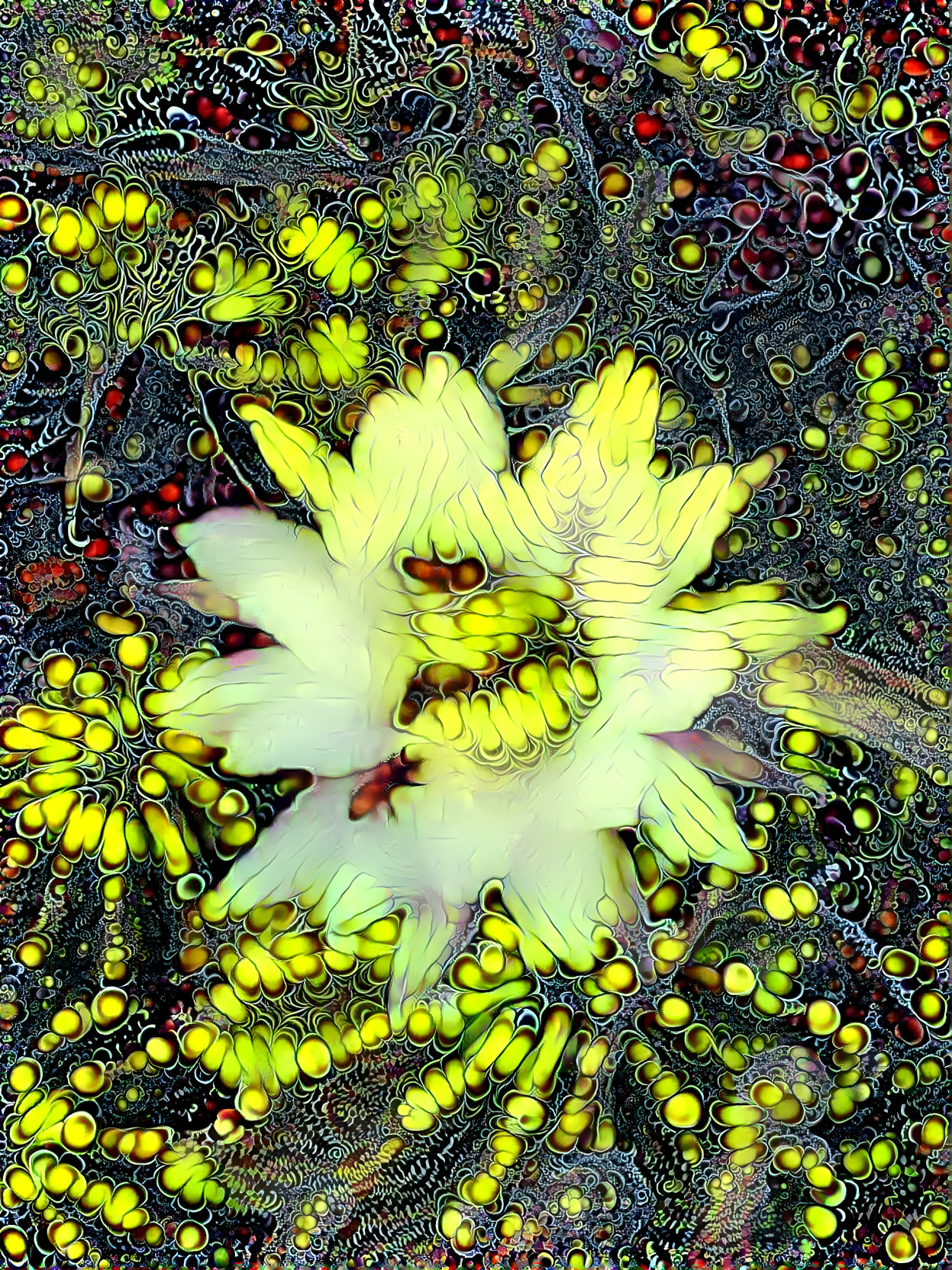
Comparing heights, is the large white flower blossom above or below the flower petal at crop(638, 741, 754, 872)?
above

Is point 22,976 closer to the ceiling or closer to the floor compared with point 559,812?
closer to the floor

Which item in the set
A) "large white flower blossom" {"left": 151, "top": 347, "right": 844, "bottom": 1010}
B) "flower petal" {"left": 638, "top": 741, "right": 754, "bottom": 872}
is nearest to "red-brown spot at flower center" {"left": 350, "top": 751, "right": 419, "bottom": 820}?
"large white flower blossom" {"left": 151, "top": 347, "right": 844, "bottom": 1010}

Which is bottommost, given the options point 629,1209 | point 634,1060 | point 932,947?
point 629,1209

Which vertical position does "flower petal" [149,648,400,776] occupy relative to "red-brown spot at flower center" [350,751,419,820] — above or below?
above

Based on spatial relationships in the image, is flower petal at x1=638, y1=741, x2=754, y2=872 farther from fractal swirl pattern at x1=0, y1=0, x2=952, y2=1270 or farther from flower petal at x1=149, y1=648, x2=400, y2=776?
flower petal at x1=149, y1=648, x2=400, y2=776

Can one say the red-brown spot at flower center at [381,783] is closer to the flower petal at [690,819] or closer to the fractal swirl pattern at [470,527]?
the fractal swirl pattern at [470,527]

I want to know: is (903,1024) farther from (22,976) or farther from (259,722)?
(22,976)

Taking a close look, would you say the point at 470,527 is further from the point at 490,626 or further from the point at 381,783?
the point at 381,783

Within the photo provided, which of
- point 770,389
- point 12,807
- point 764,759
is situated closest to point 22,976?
point 12,807

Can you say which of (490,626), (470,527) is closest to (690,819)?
(490,626)
